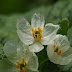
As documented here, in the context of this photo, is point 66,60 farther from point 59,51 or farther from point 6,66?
point 6,66

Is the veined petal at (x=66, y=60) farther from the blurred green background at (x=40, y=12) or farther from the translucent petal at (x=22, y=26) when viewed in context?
the translucent petal at (x=22, y=26)

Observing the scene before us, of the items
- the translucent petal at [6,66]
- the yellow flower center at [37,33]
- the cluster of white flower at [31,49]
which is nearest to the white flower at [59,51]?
the cluster of white flower at [31,49]

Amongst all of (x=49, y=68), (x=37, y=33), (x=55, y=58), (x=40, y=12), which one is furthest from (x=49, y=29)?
(x=40, y=12)

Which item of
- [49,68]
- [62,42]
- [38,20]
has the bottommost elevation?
[49,68]

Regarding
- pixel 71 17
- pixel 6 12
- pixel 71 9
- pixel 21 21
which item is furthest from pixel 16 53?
pixel 6 12

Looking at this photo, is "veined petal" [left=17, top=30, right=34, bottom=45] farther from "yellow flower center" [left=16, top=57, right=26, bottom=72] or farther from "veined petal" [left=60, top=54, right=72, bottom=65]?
"veined petal" [left=60, top=54, right=72, bottom=65]

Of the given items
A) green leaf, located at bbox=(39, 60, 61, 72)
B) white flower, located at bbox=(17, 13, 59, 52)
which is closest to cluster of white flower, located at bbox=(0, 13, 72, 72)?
white flower, located at bbox=(17, 13, 59, 52)
